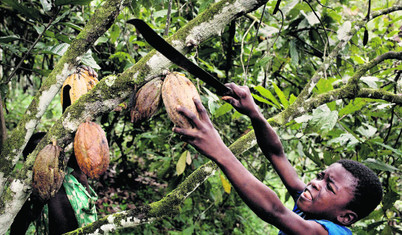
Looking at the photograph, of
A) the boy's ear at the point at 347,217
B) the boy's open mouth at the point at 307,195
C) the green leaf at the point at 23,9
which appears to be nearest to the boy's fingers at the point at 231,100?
the boy's open mouth at the point at 307,195

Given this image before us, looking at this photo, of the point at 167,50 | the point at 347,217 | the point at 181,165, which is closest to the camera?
the point at 167,50

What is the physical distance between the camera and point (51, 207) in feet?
4.89

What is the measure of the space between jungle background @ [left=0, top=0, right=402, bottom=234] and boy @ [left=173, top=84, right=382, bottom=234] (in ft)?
0.63

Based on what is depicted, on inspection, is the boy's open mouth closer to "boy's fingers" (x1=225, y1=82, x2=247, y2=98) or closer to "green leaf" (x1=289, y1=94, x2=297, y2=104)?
"green leaf" (x1=289, y1=94, x2=297, y2=104)

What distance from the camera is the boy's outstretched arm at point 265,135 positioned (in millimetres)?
961

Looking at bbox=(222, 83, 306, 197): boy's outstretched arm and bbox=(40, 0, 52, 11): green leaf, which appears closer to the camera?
bbox=(222, 83, 306, 197): boy's outstretched arm

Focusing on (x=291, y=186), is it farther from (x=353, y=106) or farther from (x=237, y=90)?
(x=237, y=90)

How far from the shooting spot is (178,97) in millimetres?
688

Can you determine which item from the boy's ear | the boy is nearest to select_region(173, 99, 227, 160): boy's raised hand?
the boy

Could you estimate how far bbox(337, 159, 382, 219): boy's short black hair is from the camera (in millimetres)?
1281

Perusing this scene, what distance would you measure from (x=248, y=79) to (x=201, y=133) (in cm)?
190

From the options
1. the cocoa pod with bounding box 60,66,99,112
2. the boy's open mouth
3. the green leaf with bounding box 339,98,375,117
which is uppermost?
the cocoa pod with bounding box 60,66,99,112

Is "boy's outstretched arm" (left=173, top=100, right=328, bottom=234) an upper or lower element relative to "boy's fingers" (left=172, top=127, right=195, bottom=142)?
lower

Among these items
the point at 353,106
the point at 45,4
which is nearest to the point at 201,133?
the point at 45,4
